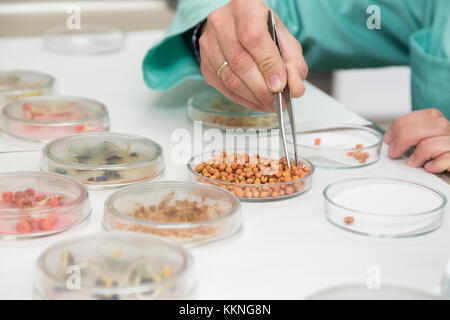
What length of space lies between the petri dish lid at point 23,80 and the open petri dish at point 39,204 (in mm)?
509

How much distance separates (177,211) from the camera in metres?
0.79

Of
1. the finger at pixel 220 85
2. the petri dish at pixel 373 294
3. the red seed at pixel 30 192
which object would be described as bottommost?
the petri dish at pixel 373 294

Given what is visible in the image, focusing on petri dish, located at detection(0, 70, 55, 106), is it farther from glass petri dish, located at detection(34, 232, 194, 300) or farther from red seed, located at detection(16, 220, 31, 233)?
glass petri dish, located at detection(34, 232, 194, 300)

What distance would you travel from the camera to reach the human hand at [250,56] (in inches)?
39.0

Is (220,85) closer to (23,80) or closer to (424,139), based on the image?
(424,139)

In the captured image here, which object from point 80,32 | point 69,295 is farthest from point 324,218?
point 80,32

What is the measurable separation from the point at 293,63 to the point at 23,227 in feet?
1.69

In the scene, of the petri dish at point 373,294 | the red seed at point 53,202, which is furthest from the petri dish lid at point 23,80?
the petri dish at point 373,294

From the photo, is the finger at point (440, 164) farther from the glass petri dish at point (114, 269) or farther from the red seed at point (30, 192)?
the red seed at point (30, 192)

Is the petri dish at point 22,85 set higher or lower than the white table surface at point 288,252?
higher

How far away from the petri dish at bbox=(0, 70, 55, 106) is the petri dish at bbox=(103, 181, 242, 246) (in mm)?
555

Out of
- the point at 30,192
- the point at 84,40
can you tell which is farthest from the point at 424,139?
the point at 84,40

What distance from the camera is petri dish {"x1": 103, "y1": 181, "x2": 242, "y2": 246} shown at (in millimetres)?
737
